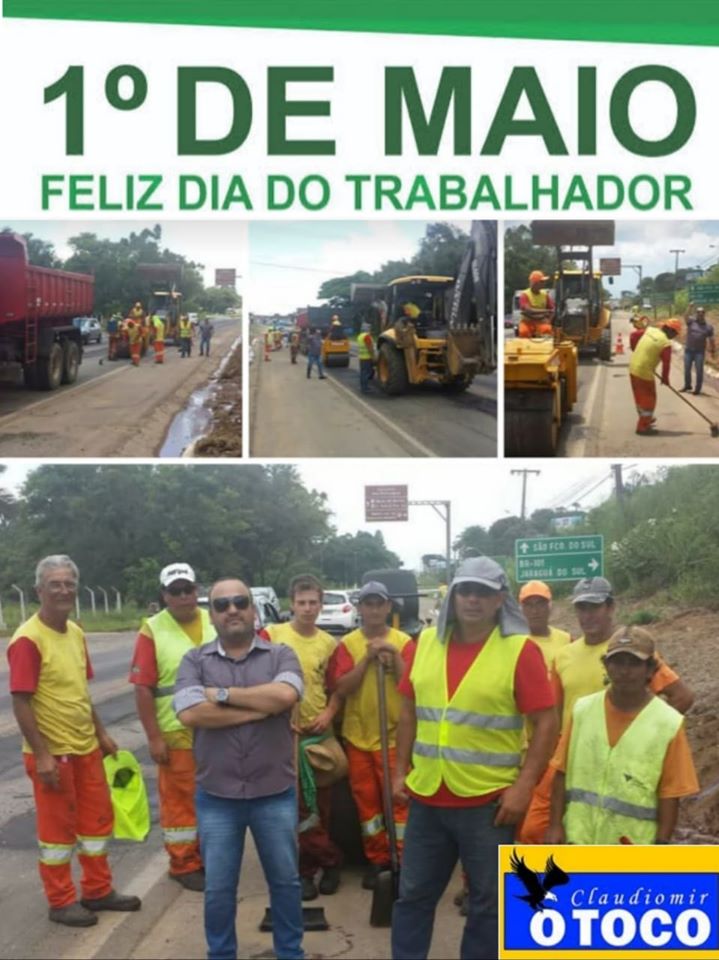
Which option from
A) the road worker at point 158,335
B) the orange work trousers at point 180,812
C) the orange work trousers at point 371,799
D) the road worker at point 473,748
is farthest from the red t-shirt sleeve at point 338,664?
the road worker at point 158,335

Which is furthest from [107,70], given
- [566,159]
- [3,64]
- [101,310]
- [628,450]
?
[628,450]

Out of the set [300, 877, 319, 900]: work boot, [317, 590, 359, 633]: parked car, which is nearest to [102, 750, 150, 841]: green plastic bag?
[300, 877, 319, 900]: work boot

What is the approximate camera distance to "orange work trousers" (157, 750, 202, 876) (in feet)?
16.1

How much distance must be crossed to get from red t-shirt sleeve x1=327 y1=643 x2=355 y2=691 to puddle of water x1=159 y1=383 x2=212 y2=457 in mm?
1026

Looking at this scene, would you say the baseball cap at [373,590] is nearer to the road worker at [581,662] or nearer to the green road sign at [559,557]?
the green road sign at [559,557]

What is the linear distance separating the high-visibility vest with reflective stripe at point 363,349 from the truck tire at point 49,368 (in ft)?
2.90

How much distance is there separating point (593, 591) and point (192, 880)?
1597 millimetres

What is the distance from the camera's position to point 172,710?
16.1ft

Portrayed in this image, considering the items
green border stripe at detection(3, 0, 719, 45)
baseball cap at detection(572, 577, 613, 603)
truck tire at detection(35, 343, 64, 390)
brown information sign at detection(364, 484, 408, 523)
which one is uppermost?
green border stripe at detection(3, 0, 719, 45)

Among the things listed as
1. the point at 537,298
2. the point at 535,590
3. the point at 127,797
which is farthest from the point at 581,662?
Result: the point at 127,797

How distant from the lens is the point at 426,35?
4070 mm

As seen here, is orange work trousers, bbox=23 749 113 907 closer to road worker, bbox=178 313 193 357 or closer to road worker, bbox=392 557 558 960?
road worker, bbox=392 557 558 960

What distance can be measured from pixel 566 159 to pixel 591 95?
0.61 feet

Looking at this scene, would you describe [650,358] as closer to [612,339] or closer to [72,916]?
[612,339]
